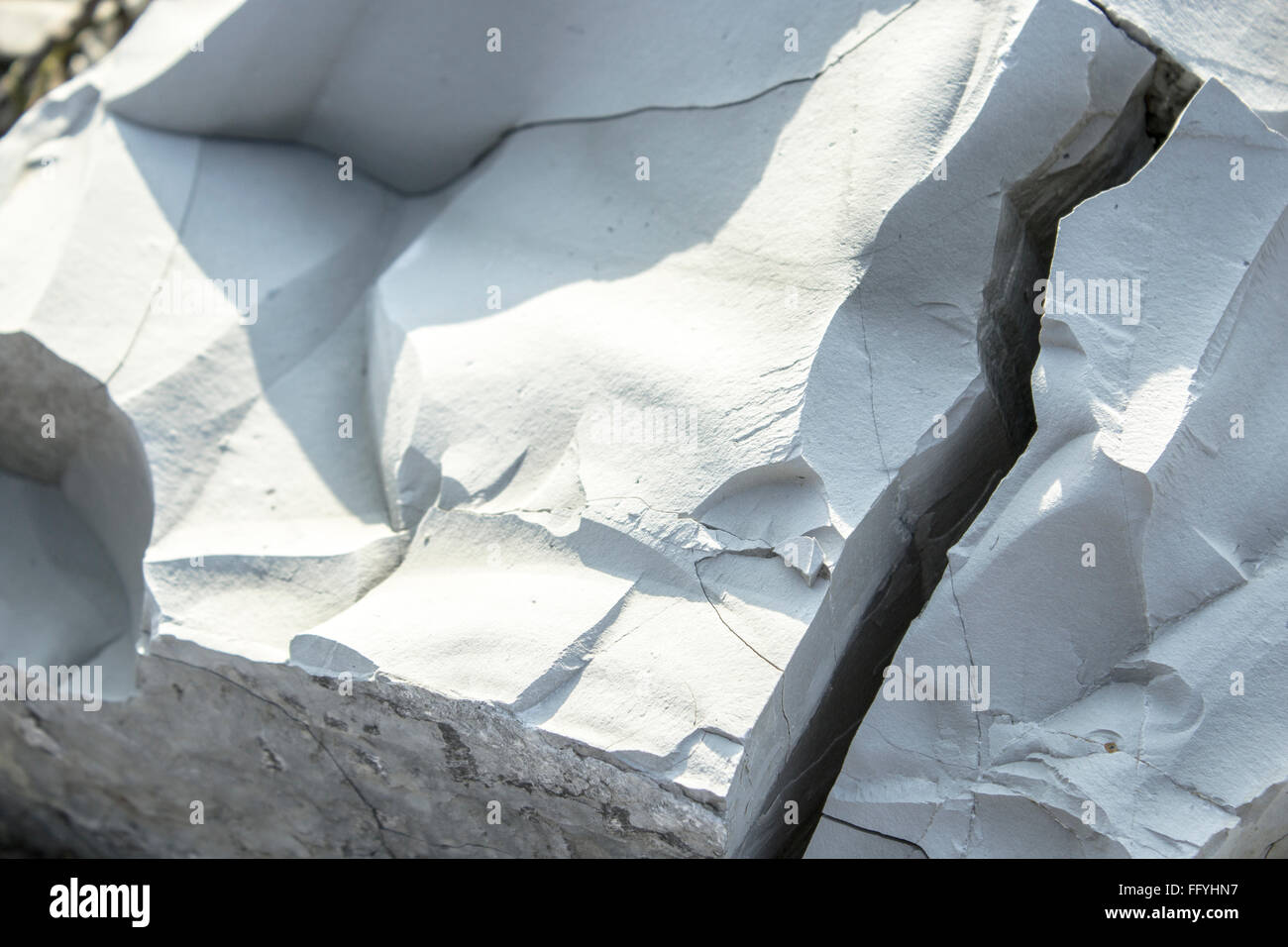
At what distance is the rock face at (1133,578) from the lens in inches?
54.8

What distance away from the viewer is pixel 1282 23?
1.65 m

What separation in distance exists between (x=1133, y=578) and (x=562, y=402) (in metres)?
0.74

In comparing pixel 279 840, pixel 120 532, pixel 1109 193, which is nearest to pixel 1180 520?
pixel 1109 193

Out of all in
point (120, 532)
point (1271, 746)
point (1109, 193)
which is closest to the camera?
point (1271, 746)

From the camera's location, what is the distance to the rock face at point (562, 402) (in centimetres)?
146

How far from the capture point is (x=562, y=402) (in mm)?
1650

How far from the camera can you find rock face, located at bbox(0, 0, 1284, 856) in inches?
57.7

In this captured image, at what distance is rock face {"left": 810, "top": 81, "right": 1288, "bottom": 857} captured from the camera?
4.57 ft

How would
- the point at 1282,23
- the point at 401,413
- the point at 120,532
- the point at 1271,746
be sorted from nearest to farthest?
the point at 1271,746, the point at 1282,23, the point at 401,413, the point at 120,532

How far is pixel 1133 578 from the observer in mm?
1439

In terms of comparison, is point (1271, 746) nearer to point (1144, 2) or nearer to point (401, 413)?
point (1144, 2)

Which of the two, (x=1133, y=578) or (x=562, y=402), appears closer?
(x=1133, y=578)

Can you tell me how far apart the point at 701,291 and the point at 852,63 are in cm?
35

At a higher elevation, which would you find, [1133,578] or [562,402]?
[562,402]
